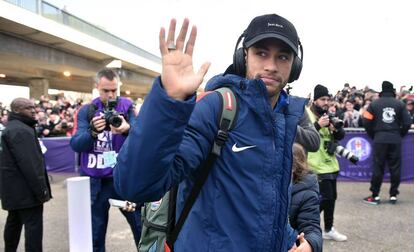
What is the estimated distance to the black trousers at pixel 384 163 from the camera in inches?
248

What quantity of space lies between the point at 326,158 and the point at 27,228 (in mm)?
3413

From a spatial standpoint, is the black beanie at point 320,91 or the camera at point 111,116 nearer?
the camera at point 111,116

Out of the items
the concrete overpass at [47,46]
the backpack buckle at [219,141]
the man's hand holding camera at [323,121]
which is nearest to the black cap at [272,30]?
the backpack buckle at [219,141]

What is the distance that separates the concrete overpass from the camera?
1784 cm

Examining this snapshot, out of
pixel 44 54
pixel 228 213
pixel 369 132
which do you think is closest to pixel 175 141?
pixel 228 213

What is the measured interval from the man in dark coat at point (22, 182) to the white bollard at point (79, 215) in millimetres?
1297

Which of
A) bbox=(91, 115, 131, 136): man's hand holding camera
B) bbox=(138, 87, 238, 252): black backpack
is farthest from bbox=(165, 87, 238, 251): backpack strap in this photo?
bbox=(91, 115, 131, 136): man's hand holding camera

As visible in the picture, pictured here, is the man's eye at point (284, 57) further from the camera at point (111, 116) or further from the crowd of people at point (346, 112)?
the crowd of people at point (346, 112)

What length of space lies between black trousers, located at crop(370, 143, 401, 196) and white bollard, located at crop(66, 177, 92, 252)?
16.7 ft

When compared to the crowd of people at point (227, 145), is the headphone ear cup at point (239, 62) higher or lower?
higher

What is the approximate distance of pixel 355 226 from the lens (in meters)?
5.19

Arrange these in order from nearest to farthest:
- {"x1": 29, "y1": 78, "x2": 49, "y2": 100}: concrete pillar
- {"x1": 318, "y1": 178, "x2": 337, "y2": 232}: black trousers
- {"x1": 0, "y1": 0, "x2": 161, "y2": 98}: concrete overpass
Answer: {"x1": 318, "y1": 178, "x2": 337, "y2": 232}: black trousers < {"x1": 0, "y1": 0, "x2": 161, "y2": 98}: concrete overpass < {"x1": 29, "y1": 78, "x2": 49, "y2": 100}: concrete pillar

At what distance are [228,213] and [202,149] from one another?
0.24 metres

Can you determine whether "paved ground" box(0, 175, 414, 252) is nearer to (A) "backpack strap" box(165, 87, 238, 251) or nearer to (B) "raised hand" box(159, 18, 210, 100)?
(A) "backpack strap" box(165, 87, 238, 251)
